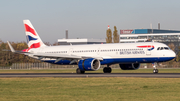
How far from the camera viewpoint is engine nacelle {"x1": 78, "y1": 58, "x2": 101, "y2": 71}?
4103 centimetres

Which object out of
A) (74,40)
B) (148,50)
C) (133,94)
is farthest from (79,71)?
(74,40)

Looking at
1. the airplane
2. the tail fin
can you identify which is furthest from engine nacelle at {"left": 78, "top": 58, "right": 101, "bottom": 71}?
the tail fin

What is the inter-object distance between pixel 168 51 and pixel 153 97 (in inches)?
962

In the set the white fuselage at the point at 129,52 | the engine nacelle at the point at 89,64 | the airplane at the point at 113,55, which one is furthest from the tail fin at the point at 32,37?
the engine nacelle at the point at 89,64

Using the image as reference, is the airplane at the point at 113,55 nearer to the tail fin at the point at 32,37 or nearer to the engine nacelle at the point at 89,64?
the engine nacelle at the point at 89,64

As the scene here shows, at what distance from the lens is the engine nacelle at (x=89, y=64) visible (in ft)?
135

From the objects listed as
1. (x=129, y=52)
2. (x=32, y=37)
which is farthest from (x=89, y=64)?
(x=32, y=37)

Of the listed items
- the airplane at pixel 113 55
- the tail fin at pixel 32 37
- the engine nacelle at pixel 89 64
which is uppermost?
the tail fin at pixel 32 37

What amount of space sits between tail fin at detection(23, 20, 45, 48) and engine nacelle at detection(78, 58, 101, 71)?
13171 millimetres

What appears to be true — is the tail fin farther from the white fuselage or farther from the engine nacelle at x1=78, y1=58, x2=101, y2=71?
the engine nacelle at x1=78, y1=58, x2=101, y2=71

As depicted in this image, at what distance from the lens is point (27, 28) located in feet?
175

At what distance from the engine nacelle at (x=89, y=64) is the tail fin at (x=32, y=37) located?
13.2m

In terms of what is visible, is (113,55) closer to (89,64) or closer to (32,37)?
(89,64)

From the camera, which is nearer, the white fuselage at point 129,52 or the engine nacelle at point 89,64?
the white fuselage at point 129,52
